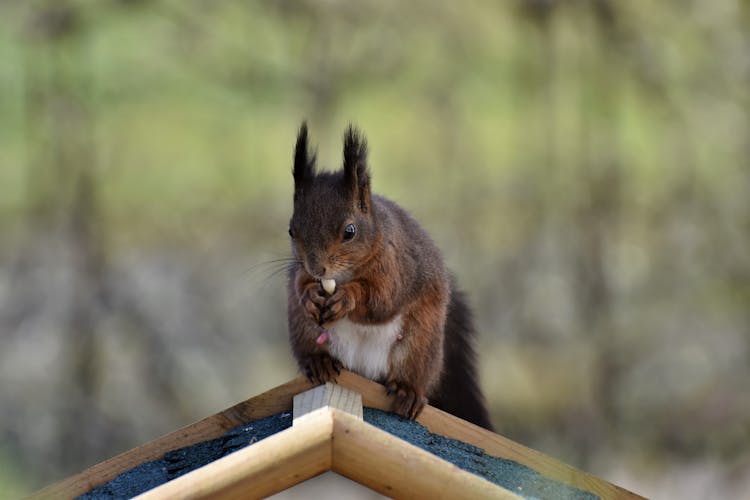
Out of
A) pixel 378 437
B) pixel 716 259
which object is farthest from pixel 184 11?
pixel 378 437

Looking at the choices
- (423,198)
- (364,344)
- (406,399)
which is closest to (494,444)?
(406,399)

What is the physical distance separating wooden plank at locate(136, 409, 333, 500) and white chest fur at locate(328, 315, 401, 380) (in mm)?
541

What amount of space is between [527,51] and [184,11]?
1700mm

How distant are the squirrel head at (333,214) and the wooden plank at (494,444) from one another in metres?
0.24

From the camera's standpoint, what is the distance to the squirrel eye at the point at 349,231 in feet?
7.65

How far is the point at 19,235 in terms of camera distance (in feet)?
18.5

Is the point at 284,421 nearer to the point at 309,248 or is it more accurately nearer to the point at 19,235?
the point at 309,248

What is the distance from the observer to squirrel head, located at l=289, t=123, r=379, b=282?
2.30 metres

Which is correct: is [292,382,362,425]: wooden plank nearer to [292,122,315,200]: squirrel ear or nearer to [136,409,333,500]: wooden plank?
[136,409,333,500]: wooden plank

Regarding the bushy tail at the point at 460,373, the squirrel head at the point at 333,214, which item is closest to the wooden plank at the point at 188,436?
the squirrel head at the point at 333,214

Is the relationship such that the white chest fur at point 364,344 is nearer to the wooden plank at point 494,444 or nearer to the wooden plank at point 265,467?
the wooden plank at point 494,444

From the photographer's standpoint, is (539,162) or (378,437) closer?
(378,437)

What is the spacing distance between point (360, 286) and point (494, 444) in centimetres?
44

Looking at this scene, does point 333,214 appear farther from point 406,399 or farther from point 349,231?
point 406,399
